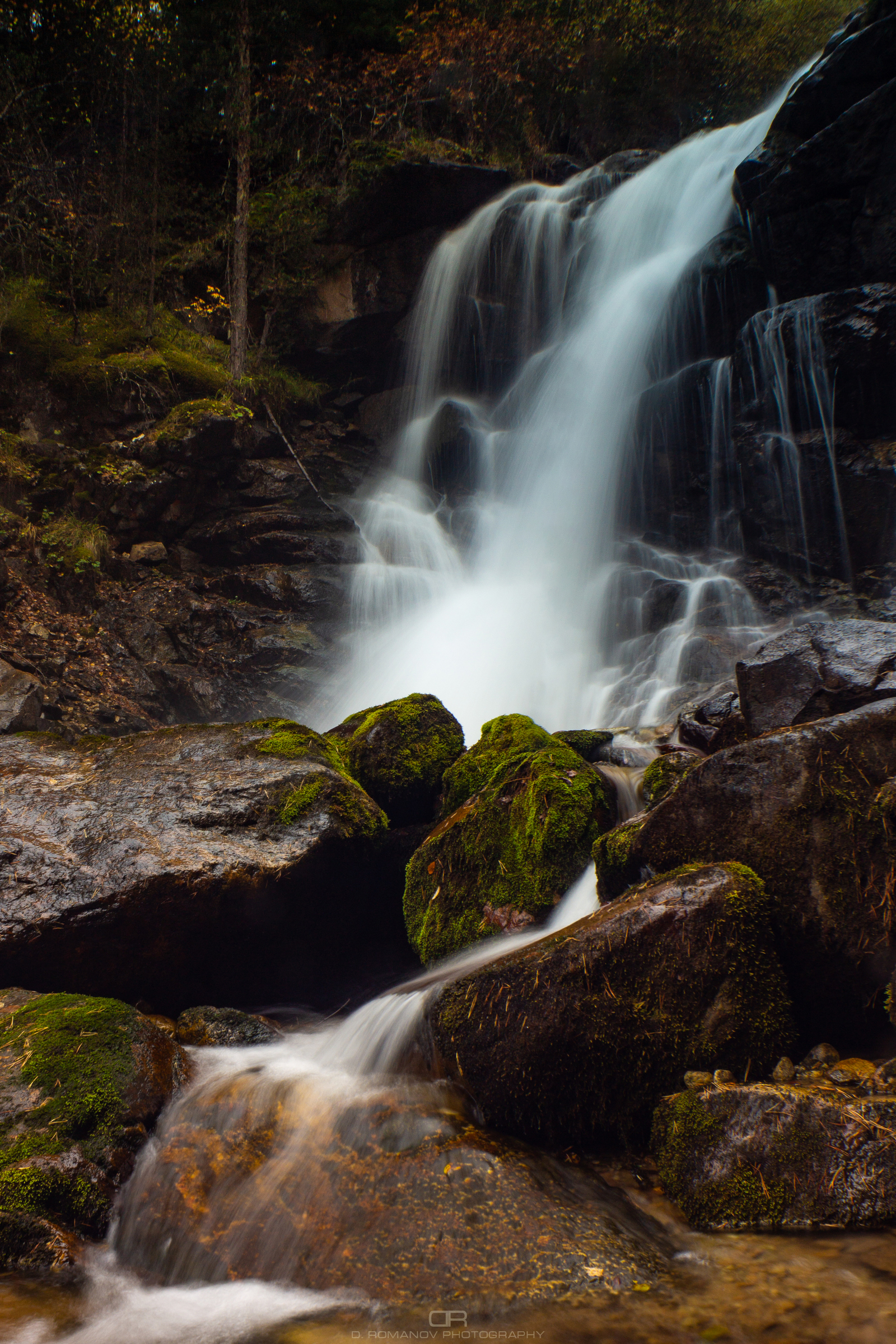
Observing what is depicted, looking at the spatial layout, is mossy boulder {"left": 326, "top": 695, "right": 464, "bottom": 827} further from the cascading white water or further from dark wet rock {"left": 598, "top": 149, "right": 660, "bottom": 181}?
dark wet rock {"left": 598, "top": 149, "right": 660, "bottom": 181}

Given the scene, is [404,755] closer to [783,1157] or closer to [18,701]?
[783,1157]

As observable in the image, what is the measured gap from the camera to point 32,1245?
2.59m

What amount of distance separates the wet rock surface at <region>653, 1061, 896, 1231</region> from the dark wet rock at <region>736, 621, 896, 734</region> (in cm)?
297

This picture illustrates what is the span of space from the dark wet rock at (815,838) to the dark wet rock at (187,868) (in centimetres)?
286

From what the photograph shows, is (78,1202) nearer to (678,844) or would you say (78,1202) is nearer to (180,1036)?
(180,1036)

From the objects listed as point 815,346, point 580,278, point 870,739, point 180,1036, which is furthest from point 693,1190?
point 580,278

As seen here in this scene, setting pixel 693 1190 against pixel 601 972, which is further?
pixel 601 972

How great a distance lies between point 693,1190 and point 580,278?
1856cm

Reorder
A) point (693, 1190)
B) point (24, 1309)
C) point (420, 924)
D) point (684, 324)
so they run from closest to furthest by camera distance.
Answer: point (24, 1309) → point (693, 1190) → point (420, 924) → point (684, 324)

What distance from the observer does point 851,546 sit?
1191cm

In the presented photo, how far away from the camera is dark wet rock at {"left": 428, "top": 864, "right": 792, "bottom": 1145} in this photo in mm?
2947

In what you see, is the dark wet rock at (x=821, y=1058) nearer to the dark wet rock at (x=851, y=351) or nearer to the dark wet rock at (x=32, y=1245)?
the dark wet rock at (x=32, y=1245)

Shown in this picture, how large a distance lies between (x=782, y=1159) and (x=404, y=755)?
4.88 meters

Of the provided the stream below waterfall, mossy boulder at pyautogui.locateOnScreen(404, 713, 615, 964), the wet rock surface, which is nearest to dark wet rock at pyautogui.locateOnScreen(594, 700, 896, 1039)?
the wet rock surface
